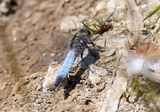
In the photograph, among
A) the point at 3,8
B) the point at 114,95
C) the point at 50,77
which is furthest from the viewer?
the point at 3,8

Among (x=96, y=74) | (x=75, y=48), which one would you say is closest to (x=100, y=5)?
(x=75, y=48)

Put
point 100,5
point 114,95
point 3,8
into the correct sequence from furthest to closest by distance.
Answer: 1. point 3,8
2. point 100,5
3. point 114,95

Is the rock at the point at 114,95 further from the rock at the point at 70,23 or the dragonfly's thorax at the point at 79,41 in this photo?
the rock at the point at 70,23

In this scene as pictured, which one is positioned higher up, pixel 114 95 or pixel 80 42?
pixel 80 42

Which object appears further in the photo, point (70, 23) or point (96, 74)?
point (70, 23)

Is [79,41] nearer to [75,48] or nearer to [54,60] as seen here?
[75,48]

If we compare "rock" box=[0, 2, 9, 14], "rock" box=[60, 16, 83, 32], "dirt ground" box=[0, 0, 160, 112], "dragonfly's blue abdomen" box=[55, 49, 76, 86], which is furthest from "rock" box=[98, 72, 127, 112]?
"rock" box=[0, 2, 9, 14]

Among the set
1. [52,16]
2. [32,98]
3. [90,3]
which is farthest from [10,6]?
[32,98]

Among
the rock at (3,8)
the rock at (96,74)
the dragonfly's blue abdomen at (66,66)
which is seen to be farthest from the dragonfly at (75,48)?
the rock at (3,8)
